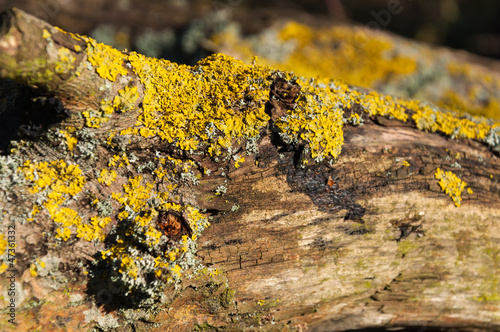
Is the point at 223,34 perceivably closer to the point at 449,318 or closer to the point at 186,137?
the point at 186,137

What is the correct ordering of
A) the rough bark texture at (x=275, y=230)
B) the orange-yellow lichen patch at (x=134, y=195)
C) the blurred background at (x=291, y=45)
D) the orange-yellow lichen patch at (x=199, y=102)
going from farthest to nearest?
the blurred background at (x=291, y=45) < the orange-yellow lichen patch at (x=199, y=102) < the orange-yellow lichen patch at (x=134, y=195) < the rough bark texture at (x=275, y=230)

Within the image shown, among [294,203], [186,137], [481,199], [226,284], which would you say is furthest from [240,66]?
[481,199]

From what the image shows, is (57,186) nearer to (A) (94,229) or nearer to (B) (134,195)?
(A) (94,229)

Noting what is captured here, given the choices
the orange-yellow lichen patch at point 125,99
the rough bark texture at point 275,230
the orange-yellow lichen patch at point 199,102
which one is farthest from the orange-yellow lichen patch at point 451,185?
the orange-yellow lichen patch at point 125,99

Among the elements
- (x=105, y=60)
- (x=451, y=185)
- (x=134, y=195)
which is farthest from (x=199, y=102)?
(x=451, y=185)

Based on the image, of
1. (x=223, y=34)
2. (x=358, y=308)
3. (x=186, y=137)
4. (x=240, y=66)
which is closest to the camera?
(x=186, y=137)

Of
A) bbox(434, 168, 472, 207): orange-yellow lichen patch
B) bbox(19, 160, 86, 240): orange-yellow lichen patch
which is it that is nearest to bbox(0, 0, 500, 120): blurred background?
bbox(434, 168, 472, 207): orange-yellow lichen patch

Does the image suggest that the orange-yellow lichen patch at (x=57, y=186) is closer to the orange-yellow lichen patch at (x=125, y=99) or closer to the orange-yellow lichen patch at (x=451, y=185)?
the orange-yellow lichen patch at (x=125, y=99)
